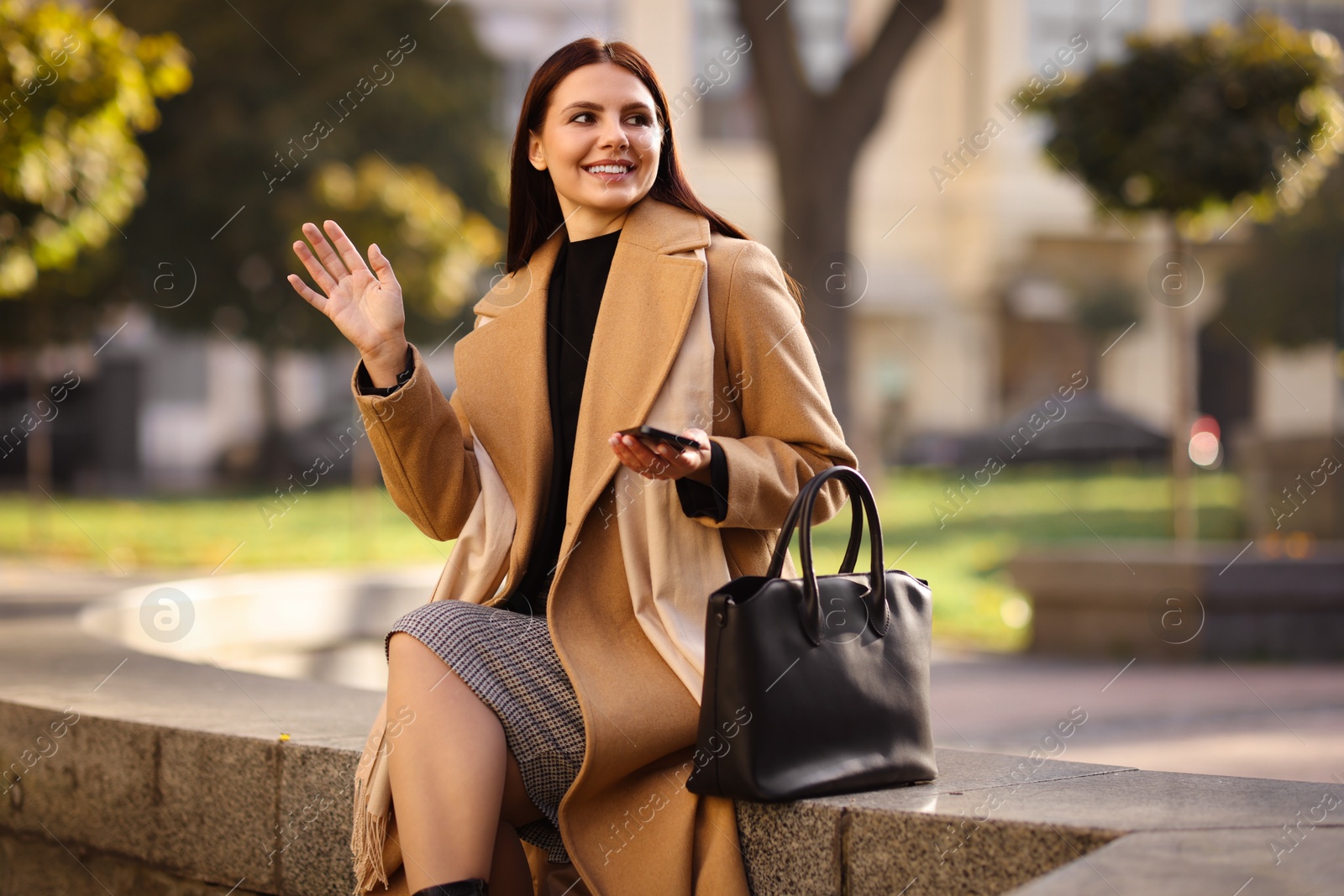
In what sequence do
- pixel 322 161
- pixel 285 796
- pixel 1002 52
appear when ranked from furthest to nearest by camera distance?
pixel 1002 52, pixel 322 161, pixel 285 796

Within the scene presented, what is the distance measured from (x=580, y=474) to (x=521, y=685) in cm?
41

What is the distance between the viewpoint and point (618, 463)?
8.51 ft

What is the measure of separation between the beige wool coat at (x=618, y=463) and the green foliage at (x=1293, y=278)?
1420 cm

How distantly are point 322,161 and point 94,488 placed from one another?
6.75 meters

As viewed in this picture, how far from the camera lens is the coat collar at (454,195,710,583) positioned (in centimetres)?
265

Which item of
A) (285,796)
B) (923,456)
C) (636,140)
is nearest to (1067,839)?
(636,140)

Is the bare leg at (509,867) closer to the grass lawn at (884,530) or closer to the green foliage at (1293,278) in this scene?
the grass lawn at (884,530)

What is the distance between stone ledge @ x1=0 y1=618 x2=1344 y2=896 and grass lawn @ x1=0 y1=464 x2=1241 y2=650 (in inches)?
202

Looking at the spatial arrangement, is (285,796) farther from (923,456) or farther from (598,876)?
(923,456)

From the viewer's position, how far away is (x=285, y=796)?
304 centimetres

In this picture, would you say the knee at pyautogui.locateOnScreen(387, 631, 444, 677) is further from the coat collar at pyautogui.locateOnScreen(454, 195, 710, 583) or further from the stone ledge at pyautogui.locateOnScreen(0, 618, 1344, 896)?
the stone ledge at pyautogui.locateOnScreen(0, 618, 1344, 896)

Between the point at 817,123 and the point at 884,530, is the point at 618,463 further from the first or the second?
the point at 884,530

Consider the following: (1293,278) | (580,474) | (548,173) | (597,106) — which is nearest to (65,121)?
(548,173)

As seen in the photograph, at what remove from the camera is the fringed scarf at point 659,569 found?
8.16ft
